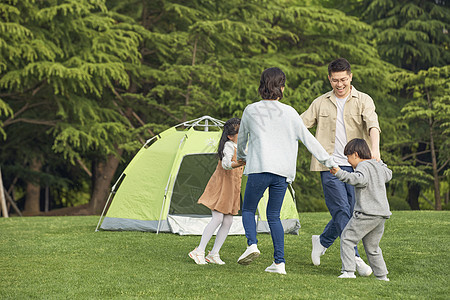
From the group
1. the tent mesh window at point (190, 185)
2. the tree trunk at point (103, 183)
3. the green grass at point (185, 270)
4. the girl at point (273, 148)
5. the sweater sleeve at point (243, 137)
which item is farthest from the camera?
the tree trunk at point (103, 183)

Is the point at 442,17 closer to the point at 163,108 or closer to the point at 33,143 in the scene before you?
the point at 163,108

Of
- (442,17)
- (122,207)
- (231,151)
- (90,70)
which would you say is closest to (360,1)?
(442,17)

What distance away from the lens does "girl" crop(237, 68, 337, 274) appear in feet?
14.8

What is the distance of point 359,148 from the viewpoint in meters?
4.36

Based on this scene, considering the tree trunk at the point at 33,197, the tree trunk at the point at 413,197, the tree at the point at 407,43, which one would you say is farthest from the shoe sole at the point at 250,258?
the tree trunk at the point at 413,197

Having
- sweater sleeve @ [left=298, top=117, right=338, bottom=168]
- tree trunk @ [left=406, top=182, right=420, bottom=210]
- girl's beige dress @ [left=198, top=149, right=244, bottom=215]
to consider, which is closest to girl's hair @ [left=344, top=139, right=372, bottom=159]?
sweater sleeve @ [left=298, top=117, right=338, bottom=168]

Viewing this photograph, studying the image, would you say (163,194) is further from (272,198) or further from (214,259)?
(272,198)

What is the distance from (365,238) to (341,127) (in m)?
0.92

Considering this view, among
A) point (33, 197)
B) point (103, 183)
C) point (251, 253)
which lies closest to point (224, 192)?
point (251, 253)

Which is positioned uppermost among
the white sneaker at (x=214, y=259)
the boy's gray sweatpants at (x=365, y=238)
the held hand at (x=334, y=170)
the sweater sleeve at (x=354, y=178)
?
the held hand at (x=334, y=170)

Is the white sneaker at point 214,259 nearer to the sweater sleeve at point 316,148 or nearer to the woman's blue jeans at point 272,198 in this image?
the woman's blue jeans at point 272,198

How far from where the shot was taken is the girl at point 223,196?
208 inches

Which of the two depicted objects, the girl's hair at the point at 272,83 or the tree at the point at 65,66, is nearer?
the girl's hair at the point at 272,83

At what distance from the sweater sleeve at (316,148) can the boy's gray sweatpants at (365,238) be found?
40cm
